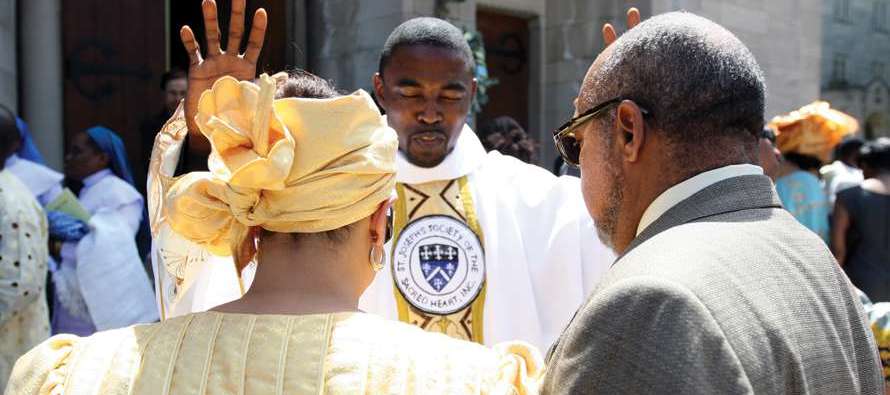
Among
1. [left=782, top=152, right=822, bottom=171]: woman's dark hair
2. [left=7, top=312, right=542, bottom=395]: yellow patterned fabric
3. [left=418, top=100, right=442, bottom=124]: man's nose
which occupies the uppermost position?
[left=418, top=100, right=442, bottom=124]: man's nose

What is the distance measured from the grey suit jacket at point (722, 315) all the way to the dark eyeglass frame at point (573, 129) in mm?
207

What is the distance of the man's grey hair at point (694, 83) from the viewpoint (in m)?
1.50

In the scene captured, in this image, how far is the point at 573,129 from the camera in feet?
5.58

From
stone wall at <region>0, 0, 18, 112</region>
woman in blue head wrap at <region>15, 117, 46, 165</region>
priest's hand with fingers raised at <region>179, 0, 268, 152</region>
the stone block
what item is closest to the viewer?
priest's hand with fingers raised at <region>179, 0, 268, 152</region>

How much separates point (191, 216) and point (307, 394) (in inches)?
16.2

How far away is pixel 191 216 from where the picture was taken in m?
1.72

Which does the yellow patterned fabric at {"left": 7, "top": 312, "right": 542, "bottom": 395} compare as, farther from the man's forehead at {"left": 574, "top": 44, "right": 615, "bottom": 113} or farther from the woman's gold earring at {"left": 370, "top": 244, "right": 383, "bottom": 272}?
the man's forehead at {"left": 574, "top": 44, "right": 615, "bottom": 113}

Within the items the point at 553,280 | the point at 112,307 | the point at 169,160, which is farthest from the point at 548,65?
the point at 169,160

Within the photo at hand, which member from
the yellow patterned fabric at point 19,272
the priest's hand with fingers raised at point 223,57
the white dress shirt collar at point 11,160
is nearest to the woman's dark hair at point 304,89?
the priest's hand with fingers raised at point 223,57

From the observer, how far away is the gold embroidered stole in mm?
2902

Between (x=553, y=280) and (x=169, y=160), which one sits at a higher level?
(x=169, y=160)

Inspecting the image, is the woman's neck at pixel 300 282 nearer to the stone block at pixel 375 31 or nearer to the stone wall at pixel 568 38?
the stone block at pixel 375 31

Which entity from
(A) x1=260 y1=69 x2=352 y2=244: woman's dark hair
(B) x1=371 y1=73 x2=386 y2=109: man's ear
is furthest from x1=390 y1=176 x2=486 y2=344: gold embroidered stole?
(A) x1=260 y1=69 x2=352 y2=244: woman's dark hair

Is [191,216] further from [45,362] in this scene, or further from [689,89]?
[689,89]
